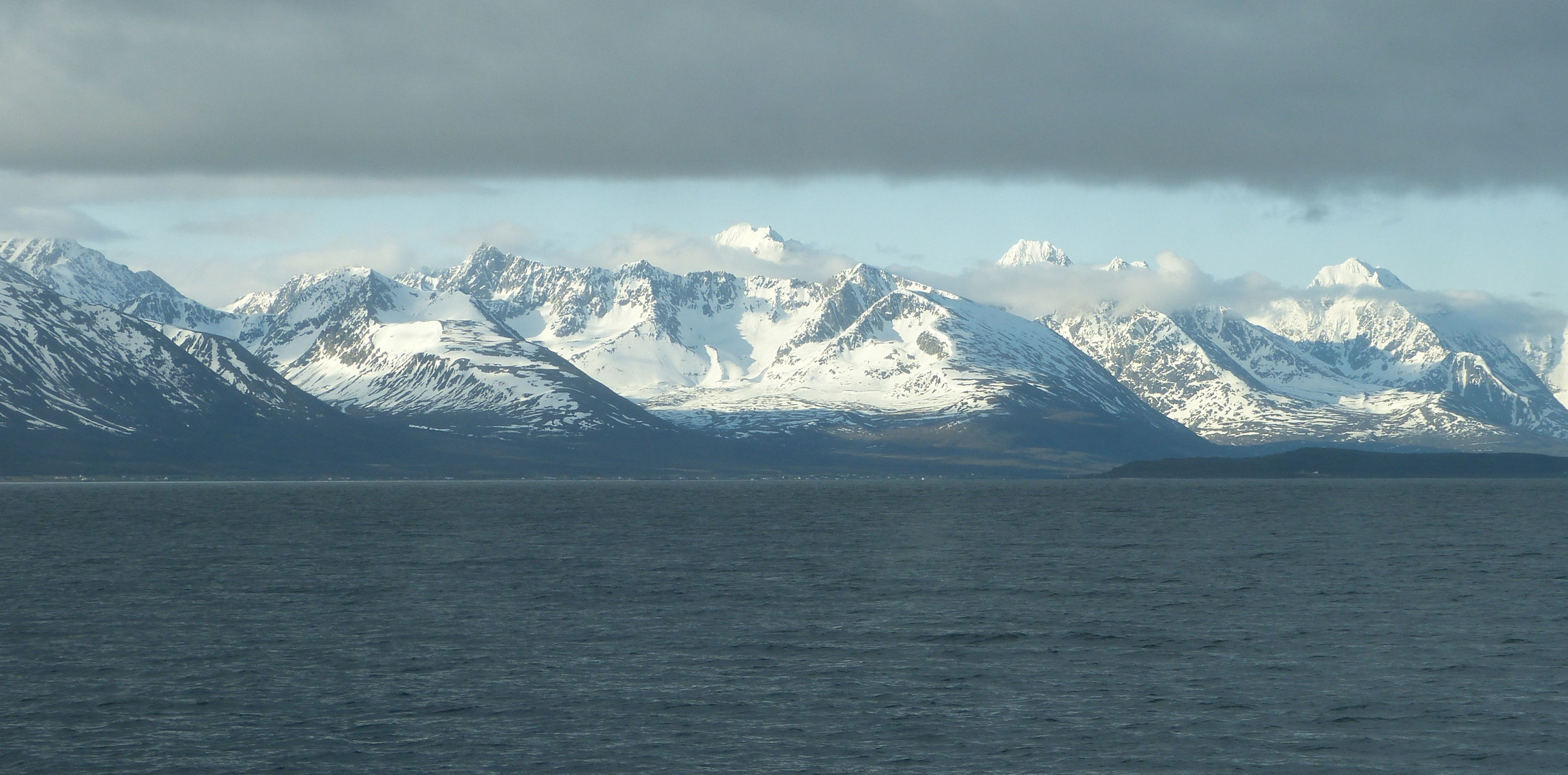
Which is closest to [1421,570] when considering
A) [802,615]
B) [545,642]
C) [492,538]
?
[802,615]

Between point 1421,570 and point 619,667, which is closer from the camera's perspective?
point 619,667

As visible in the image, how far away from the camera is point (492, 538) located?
18225 centimetres

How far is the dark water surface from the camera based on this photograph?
58.6m

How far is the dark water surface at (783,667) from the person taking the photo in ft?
192

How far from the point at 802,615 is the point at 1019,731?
38030mm

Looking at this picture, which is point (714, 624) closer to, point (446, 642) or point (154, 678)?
point (446, 642)

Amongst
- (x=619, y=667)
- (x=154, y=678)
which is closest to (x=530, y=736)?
(x=619, y=667)

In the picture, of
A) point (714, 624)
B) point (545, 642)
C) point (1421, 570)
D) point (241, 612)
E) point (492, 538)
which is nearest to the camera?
point (545, 642)

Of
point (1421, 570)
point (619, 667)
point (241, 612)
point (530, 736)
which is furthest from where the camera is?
point (1421, 570)

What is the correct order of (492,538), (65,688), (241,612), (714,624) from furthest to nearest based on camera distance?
(492,538) < (241,612) < (714,624) < (65,688)

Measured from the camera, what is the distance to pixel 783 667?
7769 centimetres

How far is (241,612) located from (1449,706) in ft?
242

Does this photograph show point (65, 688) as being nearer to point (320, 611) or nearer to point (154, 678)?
point (154, 678)

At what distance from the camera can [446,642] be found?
284ft
